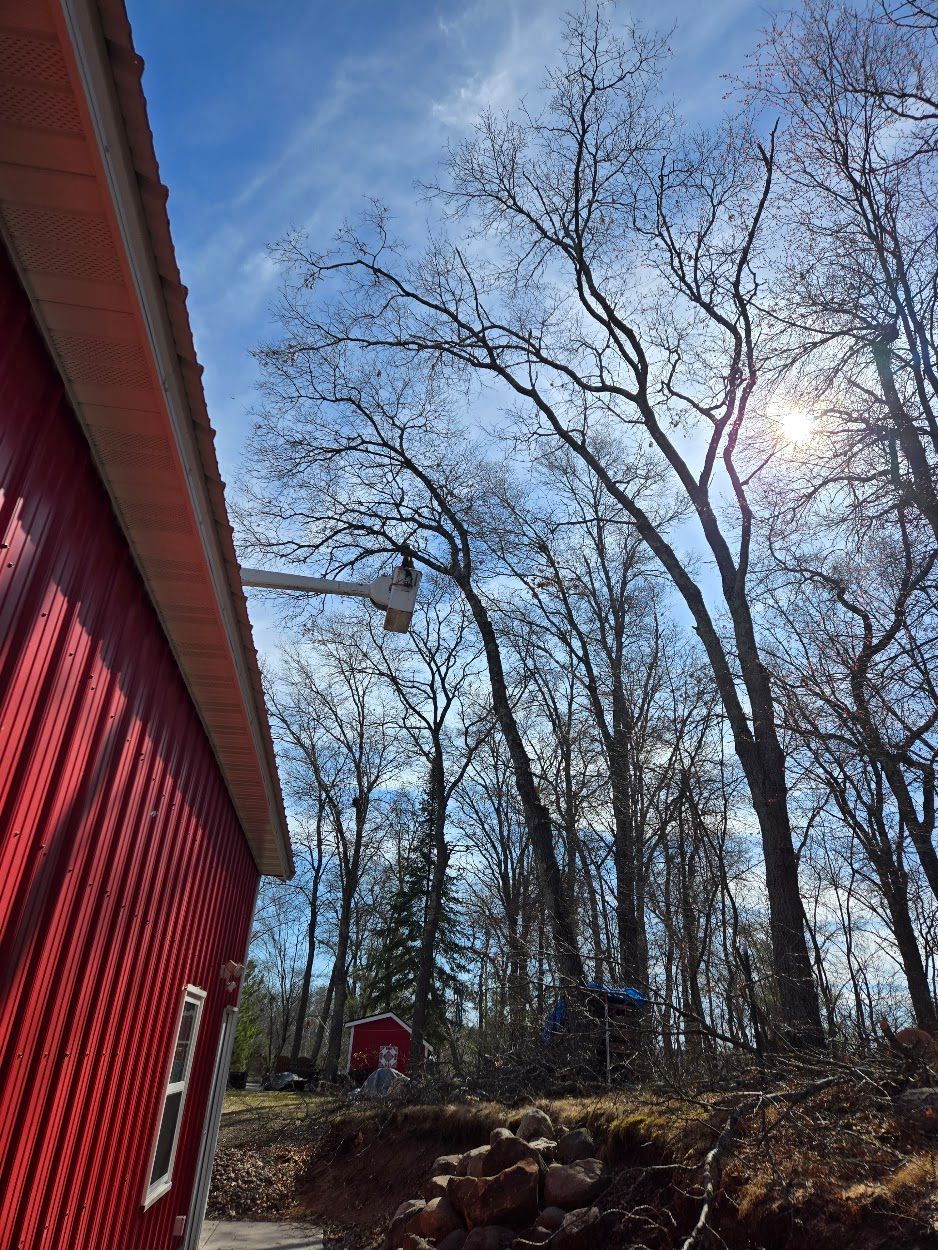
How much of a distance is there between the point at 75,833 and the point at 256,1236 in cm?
868

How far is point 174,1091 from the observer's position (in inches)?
236

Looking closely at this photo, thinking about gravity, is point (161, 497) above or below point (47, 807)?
above

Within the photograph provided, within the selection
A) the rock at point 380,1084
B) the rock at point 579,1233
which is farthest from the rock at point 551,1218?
the rock at point 380,1084

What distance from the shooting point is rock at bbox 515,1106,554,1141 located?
293 inches

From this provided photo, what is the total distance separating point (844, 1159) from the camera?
177 inches

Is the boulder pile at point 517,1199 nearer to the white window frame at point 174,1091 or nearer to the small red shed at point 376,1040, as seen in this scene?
the white window frame at point 174,1091

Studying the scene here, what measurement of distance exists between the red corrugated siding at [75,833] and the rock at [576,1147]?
337 centimetres

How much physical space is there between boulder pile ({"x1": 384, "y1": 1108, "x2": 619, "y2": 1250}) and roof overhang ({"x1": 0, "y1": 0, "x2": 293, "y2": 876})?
5026 mm

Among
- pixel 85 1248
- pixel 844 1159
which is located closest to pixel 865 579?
pixel 844 1159

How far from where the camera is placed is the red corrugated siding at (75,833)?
2.82 meters

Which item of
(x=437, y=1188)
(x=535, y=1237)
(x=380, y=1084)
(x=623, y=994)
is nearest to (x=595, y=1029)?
(x=623, y=994)

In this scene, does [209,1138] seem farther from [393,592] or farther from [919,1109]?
[919,1109]

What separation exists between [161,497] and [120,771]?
55.5 inches

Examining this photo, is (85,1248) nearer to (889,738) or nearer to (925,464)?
(889,738)
